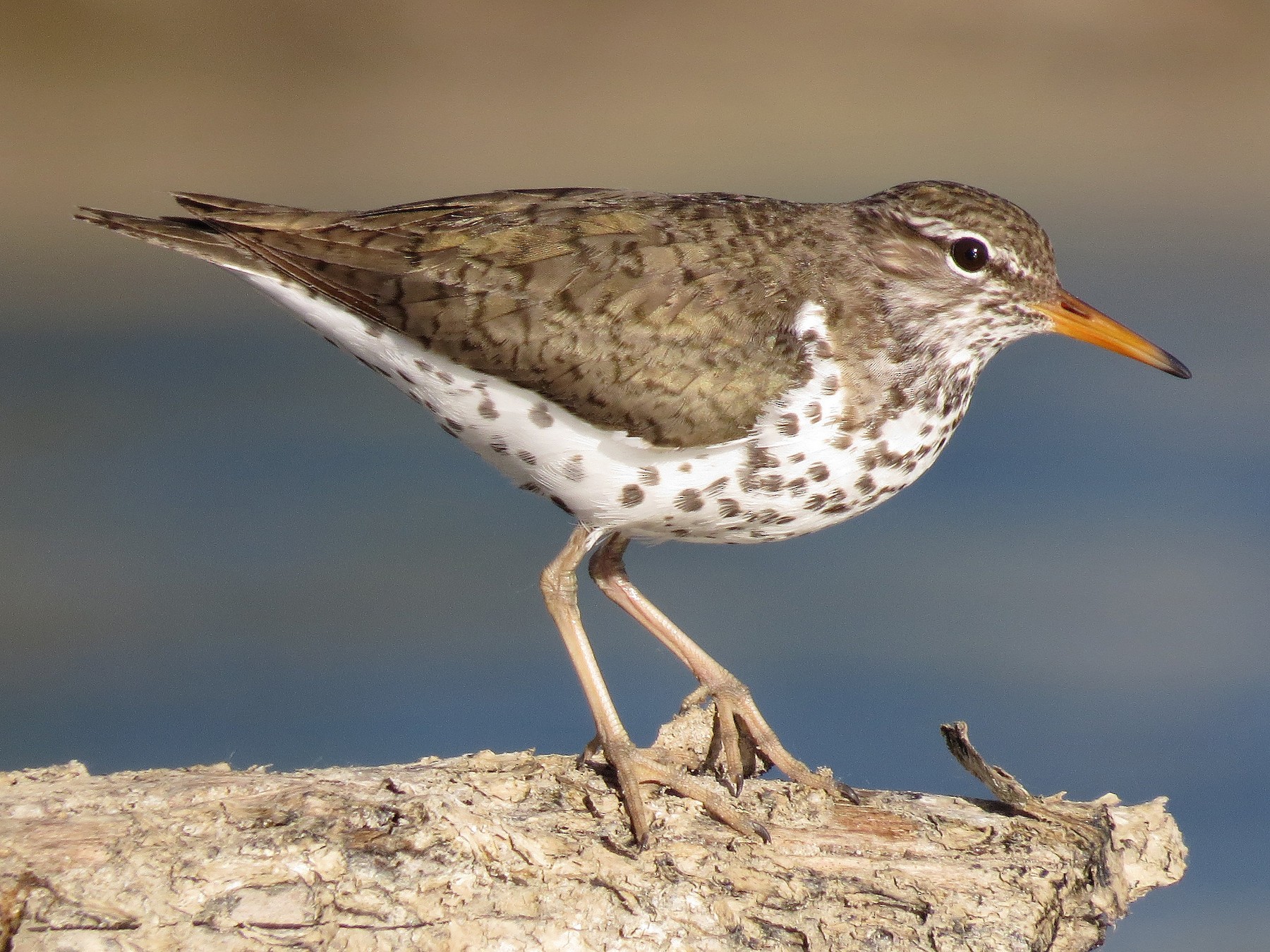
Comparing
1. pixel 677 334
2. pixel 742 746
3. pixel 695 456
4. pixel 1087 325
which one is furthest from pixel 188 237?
pixel 1087 325

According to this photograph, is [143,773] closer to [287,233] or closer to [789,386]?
[287,233]

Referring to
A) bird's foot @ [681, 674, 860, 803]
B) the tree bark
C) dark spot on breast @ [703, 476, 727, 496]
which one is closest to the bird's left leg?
bird's foot @ [681, 674, 860, 803]

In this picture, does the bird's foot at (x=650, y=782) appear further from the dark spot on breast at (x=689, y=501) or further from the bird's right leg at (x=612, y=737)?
the dark spot on breast at (x=689, y=501)

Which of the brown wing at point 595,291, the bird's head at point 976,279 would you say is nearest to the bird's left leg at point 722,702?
the brown wing at point 595,291

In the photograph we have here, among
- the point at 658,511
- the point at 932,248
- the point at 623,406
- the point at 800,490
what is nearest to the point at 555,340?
the point at 623,406

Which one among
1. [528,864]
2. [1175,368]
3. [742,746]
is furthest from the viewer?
[742,746]

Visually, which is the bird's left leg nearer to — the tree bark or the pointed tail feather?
the tree bark

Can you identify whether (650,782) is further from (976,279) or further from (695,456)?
(976,279)
